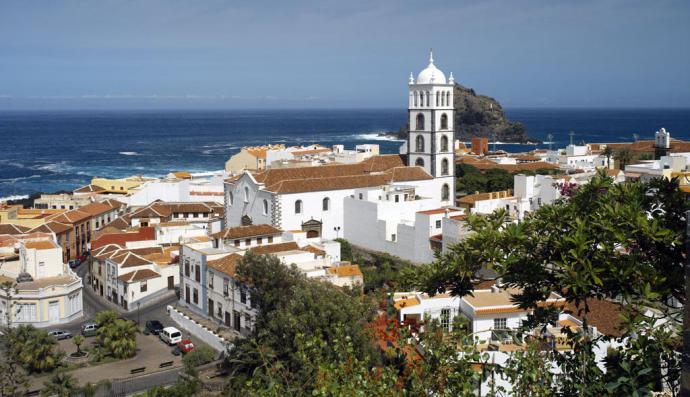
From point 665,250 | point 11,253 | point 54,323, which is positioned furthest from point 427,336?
point 11,253

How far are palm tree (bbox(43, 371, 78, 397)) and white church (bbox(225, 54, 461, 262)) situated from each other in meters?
15.4

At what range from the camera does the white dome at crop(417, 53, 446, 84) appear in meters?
39.7

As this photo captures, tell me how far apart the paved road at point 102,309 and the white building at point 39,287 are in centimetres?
46

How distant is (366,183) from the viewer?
36500 mm

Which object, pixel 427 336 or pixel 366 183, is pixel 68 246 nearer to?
pixel 366 183

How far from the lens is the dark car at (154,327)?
83.0 ft

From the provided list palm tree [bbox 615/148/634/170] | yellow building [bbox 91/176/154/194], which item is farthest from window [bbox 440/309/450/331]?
yellow building [bbox 91/176/154/194]

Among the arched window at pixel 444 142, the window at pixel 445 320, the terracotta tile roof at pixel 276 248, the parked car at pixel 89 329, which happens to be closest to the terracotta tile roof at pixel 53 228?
the parked car at pixel 89 329

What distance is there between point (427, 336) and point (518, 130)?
395ft

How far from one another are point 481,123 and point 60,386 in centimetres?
11416

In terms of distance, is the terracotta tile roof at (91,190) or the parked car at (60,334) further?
the terracotta tile roof at (91,190)

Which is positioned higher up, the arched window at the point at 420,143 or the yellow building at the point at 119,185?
the arched window at the point at 420,143

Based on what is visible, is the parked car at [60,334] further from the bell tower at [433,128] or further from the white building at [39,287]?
the bell tower at [433,128]

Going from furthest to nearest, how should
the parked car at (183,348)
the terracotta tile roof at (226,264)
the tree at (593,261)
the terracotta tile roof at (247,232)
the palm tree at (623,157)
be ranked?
the palm tree at (623,157) < the terracotta tile roof at (247,232) < the terracotta tile roof at (226,264) < the parked car at (183,348) < the tree at (593,261)
